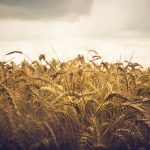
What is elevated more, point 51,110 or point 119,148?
point 51,110

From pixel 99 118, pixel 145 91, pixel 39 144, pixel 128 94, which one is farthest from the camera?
pixel 145 91

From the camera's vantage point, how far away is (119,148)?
3.28m

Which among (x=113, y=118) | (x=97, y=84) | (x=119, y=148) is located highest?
(x=97, y=84)

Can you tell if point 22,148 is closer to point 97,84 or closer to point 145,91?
point 97,84

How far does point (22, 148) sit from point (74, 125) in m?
0.47

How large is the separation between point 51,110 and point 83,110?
1.16ft

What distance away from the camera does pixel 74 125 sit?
3.30 m

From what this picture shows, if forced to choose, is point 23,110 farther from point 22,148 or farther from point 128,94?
point 128,94

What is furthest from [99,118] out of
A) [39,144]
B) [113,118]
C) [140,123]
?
[39,144]

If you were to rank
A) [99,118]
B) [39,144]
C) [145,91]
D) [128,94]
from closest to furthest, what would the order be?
[39,144] → [99,118] → [128,94] → [145,91]

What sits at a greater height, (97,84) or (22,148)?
(97,84)

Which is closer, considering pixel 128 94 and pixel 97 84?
pixel 128 94

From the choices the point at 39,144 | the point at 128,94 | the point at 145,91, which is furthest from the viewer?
the point at 145,91

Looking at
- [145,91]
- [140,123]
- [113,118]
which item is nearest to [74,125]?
[113,118]
